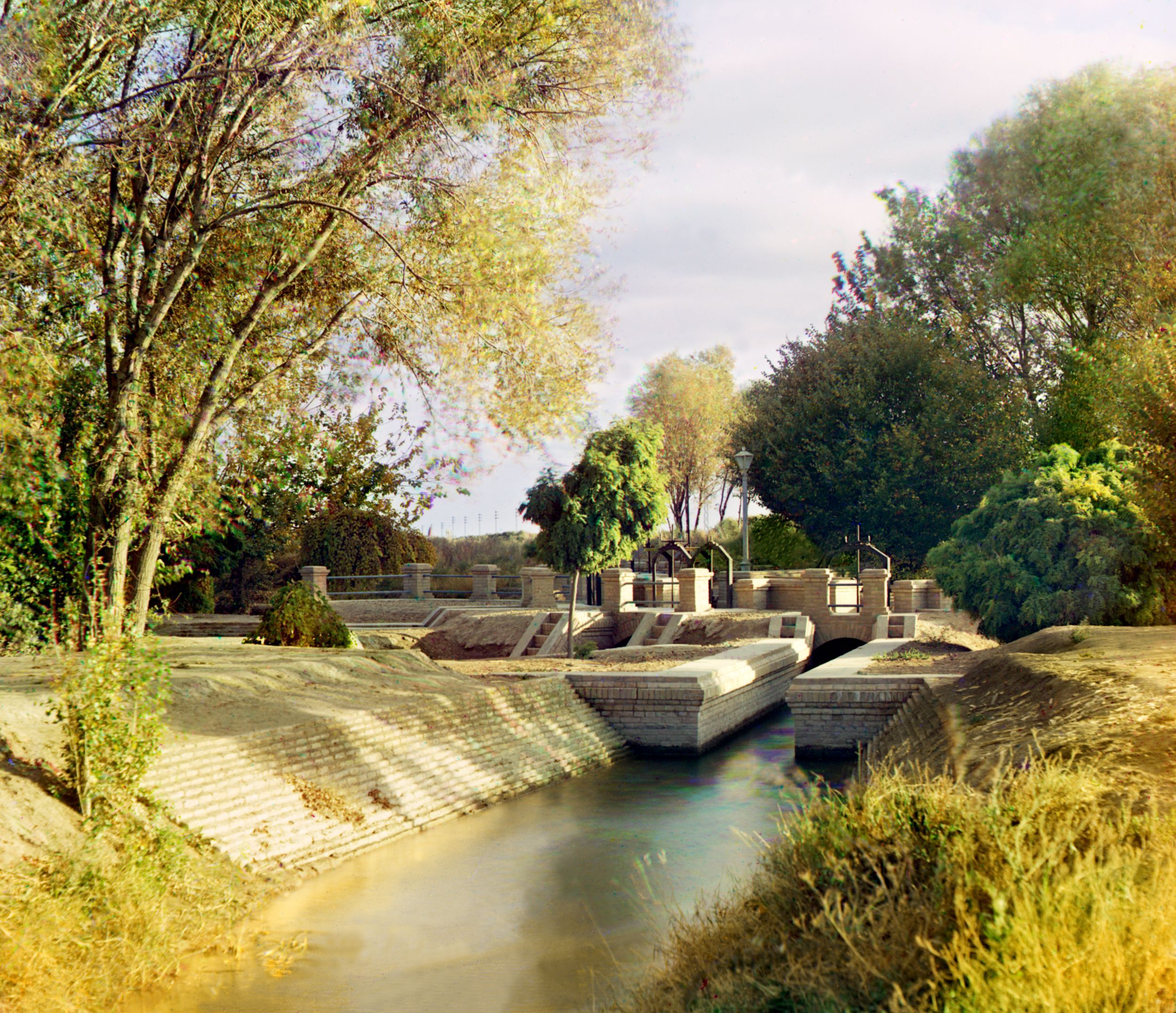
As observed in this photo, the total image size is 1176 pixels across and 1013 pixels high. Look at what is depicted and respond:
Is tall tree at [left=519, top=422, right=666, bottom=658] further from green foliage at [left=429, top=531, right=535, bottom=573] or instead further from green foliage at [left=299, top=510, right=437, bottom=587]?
green foliage at [left=429, top=531, right=535, bottom=573]

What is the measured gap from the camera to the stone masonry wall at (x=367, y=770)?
9500 millimetres

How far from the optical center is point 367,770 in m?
11.5

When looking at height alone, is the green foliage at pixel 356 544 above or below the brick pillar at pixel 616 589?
above

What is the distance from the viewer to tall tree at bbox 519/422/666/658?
70.5 feet

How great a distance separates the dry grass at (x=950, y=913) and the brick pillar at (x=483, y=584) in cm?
2588

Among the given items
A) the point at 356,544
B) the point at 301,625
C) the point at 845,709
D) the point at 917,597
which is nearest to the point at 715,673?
the point at 845,709

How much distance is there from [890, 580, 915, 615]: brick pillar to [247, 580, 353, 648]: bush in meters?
15.5

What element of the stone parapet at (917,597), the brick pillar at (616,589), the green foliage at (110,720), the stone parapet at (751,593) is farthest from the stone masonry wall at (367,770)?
the stone parapet at (917,597)

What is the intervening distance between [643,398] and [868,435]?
22.1 meters

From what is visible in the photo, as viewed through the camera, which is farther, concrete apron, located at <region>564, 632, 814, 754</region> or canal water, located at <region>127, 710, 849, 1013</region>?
concrete apron, located at <region>564, 632, 814, 754</region>

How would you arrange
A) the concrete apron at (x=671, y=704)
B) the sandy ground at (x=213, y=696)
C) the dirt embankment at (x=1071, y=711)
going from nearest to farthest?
1. the dirt embankment at (x=1071, y=711)
2. the sandy ground at (x=213, y=696)
3. the concrete apron at (x=671, y=704)

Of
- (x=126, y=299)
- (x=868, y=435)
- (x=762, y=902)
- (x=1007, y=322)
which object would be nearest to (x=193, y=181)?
(x=126, y=299)

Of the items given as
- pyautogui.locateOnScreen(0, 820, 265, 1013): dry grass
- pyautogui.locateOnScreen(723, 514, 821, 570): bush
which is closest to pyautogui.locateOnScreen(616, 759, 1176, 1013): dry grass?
pyautogui.locateOnScreen(0, 820, 265, 1013): dry grass

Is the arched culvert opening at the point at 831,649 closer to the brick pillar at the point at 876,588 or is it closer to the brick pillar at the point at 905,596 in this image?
the brick pillar at the point at 876,588
